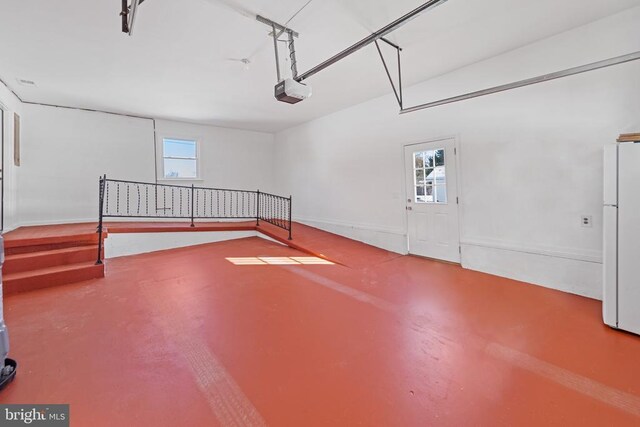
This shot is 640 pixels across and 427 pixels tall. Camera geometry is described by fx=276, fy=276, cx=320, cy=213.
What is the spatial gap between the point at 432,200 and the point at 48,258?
223 inches

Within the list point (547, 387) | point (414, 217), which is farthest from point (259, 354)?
point (414, 217)

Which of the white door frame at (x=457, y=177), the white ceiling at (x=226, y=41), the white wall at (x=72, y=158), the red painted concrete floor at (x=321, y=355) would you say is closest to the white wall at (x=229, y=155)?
the white wall at (x=72, y=158)

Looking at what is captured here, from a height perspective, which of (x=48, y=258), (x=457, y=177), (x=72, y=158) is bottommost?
(x=48, y=258)

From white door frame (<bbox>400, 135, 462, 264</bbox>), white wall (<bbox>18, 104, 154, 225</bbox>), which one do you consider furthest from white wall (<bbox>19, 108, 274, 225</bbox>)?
white door frame (<bbox>400, 135, 462, 264</bbox>)

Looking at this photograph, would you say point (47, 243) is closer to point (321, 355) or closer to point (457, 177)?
point (321, 355)

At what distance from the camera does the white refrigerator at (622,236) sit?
2295mm

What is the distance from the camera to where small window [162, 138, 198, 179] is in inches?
270

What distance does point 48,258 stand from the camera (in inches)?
145

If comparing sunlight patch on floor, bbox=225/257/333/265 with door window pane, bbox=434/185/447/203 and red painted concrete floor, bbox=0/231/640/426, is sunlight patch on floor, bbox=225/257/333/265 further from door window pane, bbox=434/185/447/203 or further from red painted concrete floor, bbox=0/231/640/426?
door window pane, bbox=434/185/447/203

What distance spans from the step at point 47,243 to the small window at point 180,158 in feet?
9.39

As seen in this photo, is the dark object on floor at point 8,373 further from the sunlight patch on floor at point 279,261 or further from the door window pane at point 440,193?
the door window pane at point 440,193

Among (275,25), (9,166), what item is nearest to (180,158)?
(9,166)

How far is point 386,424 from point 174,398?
46.9 inches

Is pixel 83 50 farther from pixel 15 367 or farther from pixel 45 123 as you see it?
pixel 15 367
